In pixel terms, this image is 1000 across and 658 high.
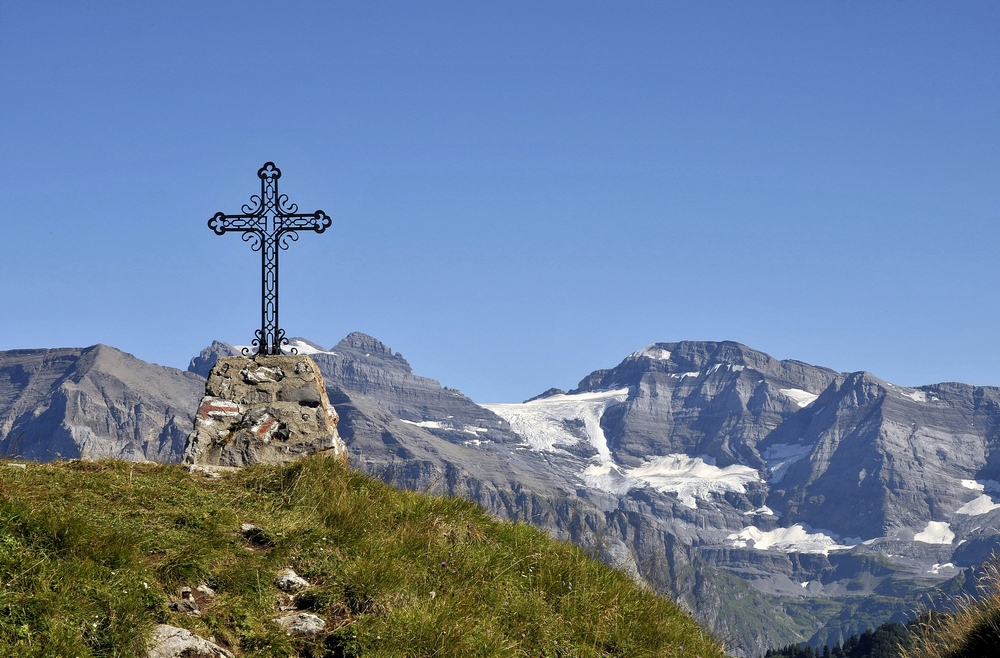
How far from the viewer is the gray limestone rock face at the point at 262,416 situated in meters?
17.9

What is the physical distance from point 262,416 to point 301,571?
5.02 meters

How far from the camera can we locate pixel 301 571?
45.0 ft

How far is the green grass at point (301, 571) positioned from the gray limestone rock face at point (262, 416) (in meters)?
1.28

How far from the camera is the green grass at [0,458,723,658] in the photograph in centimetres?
1176

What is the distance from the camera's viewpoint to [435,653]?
12.7 m

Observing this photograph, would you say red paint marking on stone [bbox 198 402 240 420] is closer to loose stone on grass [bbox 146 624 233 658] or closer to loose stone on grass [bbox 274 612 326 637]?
loose stone on grass [bbox 274 612 326 637]

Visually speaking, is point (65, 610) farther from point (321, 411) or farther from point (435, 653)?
point (321, 411)

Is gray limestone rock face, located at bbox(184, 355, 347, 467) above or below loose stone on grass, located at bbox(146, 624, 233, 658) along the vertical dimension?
above

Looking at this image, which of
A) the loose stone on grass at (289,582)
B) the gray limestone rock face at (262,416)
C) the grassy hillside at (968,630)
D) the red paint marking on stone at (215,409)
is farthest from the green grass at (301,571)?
the grassy hillside at (968,630)

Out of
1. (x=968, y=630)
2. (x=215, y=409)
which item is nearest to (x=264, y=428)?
(x=215, y=409)

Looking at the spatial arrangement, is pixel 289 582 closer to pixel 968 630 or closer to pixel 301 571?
pixel 301 571

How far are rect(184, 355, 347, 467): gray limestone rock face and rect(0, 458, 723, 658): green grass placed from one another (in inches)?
50.4

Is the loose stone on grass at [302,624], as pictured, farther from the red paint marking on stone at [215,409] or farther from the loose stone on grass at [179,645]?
the red paint marking on stone at [215,409]

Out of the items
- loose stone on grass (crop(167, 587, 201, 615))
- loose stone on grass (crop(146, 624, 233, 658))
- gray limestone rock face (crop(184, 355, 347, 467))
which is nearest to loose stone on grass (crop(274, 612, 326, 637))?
loose stone on grass (crop(146, 624, 233, 658))
